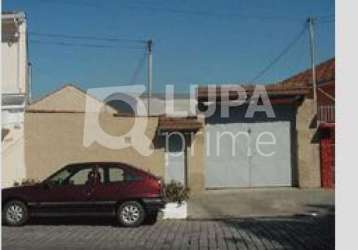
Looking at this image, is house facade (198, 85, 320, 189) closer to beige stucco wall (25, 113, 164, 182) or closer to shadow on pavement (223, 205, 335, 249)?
beige stucco wall (25, 113, 164, 182)

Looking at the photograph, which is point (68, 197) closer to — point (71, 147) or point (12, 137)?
point (71, 147)

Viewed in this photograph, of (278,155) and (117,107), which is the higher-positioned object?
(117,107)

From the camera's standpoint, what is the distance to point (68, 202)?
14172mm

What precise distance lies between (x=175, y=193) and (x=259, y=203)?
3769 mm

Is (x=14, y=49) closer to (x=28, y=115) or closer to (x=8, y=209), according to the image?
(x=28, y=115)

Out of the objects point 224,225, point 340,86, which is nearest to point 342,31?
point 340,86

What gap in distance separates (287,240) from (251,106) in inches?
460

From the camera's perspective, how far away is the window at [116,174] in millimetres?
14375

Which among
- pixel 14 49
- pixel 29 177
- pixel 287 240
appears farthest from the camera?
pixel 14 49

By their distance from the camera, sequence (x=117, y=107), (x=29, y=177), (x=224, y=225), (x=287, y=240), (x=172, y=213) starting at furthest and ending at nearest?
(x=117, y=107) < (x=29, y=177) < (x=172, y=213) < (x=224, y=225) < (x=287, y=240)

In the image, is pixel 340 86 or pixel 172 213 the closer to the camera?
pixel 340 86

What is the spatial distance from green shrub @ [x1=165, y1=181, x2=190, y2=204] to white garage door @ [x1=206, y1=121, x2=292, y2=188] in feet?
21.9

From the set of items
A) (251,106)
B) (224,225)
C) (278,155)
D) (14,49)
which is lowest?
(224,225)

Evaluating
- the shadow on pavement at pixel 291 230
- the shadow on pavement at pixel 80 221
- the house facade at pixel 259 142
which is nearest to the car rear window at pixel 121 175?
the shadow on pavement at pixel 80 221
